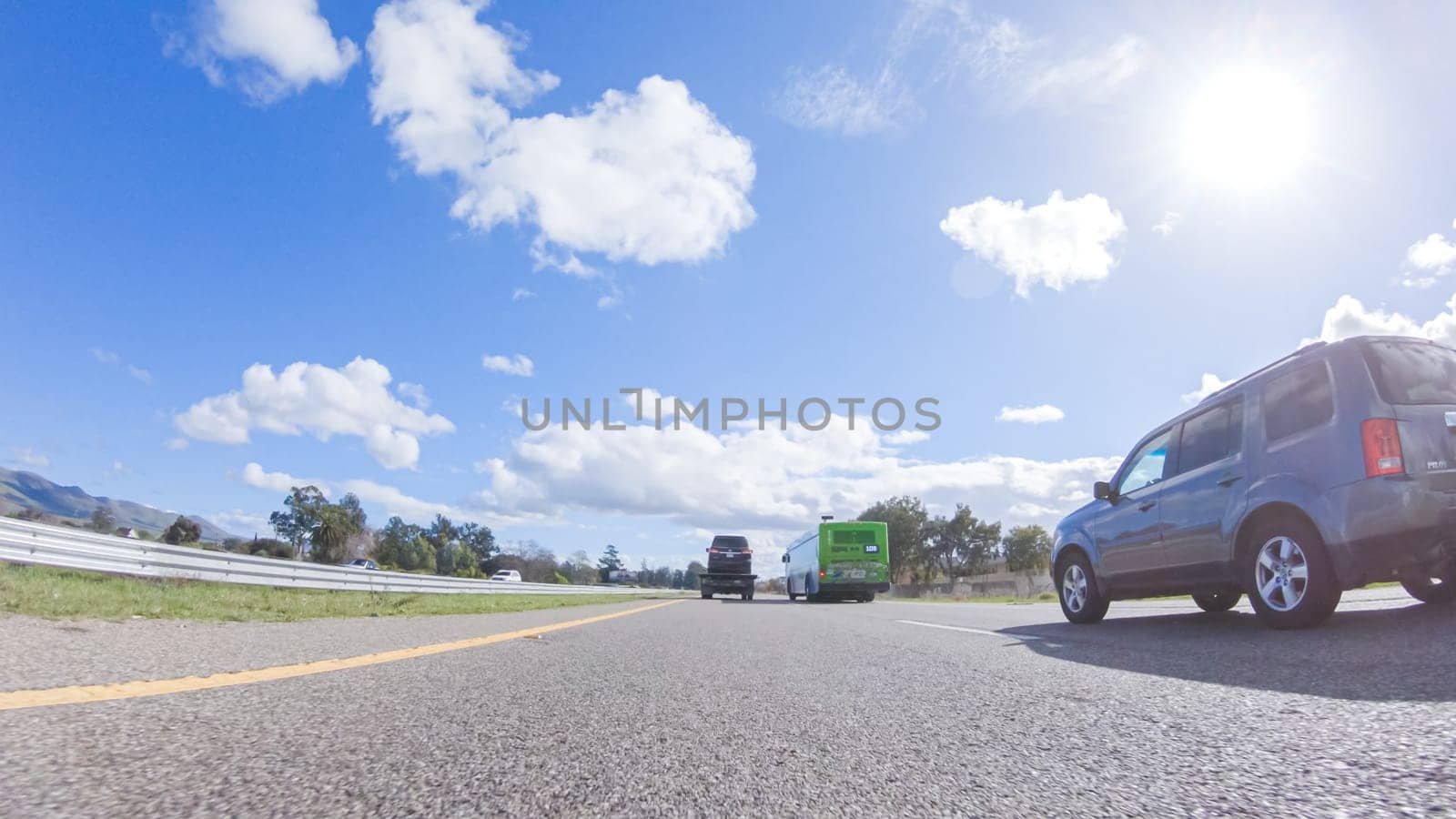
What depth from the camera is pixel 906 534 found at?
93.8 metres

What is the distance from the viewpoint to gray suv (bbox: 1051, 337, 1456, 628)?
4887 millimetres

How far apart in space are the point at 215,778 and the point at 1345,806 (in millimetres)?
2757

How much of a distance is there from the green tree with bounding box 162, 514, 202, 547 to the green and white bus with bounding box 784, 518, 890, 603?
147 feet

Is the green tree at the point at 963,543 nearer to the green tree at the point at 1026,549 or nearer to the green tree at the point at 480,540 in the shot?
the green tree at the point at 1026,549

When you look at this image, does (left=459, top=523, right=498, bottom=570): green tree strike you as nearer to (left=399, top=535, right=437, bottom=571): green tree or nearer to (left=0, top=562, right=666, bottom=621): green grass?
(left=399, top=535, right=437, bottom=571): green tree

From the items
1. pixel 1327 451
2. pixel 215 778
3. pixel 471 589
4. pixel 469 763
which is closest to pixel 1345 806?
pixel 469 763

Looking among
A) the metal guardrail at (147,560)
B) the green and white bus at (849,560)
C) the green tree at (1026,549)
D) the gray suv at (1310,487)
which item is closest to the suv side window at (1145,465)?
the gray suv at (1310,487)

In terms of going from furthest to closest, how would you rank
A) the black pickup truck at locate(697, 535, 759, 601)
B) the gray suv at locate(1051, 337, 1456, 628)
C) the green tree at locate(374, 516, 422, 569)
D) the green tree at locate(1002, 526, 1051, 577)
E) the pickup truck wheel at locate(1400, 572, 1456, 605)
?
1. the green tree at locate(374, 516, 422, 569)
2. the green tree at locate(1002, 526, 1051, 577)
3. the black pickup truck at locate(697, 535, 759, 601)
4. the pickup truck wheel at locate(1400, 572, 1456, 605)
5. the gray suv at locate(1051, 337, 1456, 628)

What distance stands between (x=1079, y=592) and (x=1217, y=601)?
1293mm

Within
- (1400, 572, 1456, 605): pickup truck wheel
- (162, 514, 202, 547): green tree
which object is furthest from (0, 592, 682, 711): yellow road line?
(162, 514, 202, 547): green tree

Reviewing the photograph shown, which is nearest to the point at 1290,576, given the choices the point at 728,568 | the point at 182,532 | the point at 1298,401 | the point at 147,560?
the point at 1298,401

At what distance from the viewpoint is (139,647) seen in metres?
4.55

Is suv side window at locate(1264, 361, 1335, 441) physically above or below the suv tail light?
above

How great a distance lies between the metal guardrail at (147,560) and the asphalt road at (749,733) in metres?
6.95
